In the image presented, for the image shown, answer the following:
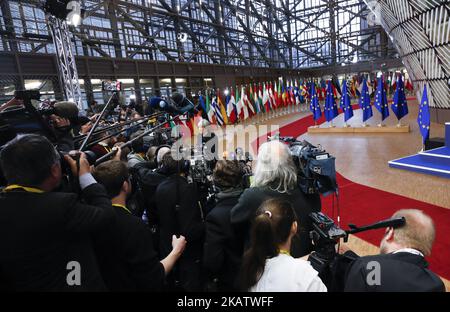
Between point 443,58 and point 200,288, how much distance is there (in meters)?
10.6

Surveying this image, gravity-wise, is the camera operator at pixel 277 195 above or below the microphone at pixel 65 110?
below

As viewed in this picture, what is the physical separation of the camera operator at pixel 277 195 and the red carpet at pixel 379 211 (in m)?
1.85

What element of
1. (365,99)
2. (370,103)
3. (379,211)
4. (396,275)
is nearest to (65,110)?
(396,275)

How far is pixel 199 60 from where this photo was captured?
18.6 metres

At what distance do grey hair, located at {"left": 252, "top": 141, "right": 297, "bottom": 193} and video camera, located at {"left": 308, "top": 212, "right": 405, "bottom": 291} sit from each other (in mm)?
338

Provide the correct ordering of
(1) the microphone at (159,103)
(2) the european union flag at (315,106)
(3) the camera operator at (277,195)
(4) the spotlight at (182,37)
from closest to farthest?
(3) the camera operator at (277,195)
(1) the microphone at (159,103)
(2) the european union flag at (315,106)
(4) the spotlight at (182,37)

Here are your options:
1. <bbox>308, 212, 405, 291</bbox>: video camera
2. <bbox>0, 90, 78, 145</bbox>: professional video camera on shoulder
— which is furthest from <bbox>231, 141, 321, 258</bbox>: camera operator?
<bbox>0, 90, 78, 145</bbox>: professional video camera on shoulder

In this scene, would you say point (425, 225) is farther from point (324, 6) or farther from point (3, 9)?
point (324, 6)

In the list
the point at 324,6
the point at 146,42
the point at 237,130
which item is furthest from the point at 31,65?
the point at 324,6

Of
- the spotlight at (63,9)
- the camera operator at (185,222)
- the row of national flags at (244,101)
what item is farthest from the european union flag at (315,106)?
the camera operator at (185,222)

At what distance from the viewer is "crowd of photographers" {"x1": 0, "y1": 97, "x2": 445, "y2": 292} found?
114cm

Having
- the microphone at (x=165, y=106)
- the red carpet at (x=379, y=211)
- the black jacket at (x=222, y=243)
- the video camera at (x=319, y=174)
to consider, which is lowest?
the red carpet at (x=379, y=211)

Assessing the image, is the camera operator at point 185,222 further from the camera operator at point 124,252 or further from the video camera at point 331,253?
the video camera at point 331,253

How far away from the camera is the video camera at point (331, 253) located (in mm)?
1287
